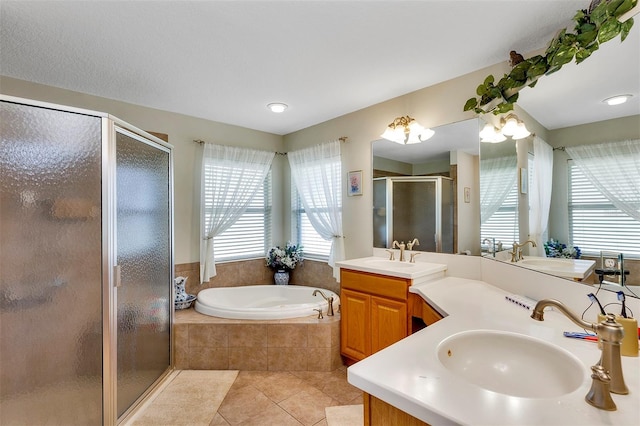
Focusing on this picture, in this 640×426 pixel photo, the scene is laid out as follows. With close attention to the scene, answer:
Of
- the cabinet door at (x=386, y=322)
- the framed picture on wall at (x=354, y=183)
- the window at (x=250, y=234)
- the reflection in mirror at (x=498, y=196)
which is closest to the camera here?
the reflection in mirror at (x=498, y=196)

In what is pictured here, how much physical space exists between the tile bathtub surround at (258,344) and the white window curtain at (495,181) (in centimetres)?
154

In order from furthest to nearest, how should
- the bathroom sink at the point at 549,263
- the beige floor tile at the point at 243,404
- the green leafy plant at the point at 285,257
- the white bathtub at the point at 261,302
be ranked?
the green leafy plant at the point at 285,257, the white bathtub at the point at 261,302, the beige floor tile at the point at 243,404, the bathroom sink at the point at 549,263

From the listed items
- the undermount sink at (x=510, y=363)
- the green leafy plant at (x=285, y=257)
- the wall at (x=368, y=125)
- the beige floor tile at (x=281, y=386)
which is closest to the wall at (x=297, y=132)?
the wall at (x=368, y=125)

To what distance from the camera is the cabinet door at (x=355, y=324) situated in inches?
94.6

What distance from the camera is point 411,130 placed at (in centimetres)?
264

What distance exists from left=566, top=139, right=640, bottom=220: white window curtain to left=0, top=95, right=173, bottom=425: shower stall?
98.1 inches

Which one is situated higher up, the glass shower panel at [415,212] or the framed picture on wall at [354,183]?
the framed picture on wall at [354,183]

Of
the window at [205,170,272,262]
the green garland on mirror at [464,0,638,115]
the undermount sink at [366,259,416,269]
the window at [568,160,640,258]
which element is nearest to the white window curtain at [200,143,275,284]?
the window at [205,170,272,262]

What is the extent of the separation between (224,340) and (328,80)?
2.39 meters

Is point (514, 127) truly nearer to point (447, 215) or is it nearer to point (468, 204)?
point (468, 204)

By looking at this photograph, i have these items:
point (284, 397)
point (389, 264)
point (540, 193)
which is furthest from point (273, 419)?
point (540, 193)

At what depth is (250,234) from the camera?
3.79 m

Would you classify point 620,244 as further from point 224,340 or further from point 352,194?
point 224,340

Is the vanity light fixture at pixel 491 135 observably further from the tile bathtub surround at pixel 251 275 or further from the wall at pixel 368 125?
the tile bathtub surround at pixel 251 275
